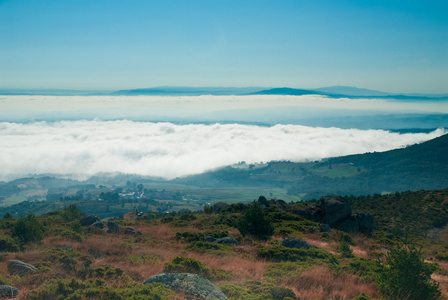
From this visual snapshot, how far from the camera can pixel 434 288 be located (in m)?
11.5

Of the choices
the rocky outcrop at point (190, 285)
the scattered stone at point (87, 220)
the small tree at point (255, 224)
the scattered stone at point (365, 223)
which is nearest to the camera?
the rocky outcrop at point (190, 285)

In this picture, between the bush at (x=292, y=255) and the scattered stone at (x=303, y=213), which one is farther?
the scattered stone at (x=303, y=213)

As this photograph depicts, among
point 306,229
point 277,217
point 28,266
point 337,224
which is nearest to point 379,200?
point 337,224

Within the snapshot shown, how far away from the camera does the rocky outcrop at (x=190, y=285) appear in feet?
36.8

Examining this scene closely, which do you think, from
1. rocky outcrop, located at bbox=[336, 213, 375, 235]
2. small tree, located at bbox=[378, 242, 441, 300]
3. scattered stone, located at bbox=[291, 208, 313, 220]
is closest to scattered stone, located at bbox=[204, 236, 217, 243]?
small tree, located at bbox=[378, 242, 441, 300]

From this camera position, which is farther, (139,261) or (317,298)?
(139,261)

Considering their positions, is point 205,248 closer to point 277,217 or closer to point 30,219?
point 30,219

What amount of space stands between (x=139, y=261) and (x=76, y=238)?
1016cm

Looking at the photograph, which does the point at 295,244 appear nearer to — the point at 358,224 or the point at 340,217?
the point at 358,224

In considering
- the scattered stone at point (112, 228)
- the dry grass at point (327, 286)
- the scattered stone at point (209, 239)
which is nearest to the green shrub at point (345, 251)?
the dry grass at point (327, 286)

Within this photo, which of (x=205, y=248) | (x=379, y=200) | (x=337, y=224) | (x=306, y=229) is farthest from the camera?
(x=379, y=200)

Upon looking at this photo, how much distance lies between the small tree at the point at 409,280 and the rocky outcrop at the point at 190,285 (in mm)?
6201

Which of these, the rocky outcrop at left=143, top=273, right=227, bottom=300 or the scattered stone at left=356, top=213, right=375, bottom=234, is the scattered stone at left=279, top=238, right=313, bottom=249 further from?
the scattered stone at left=356, top=213, right=375, bottom=234

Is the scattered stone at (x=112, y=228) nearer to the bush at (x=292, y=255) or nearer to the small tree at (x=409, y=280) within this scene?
the bush at (x=292, y=255)
